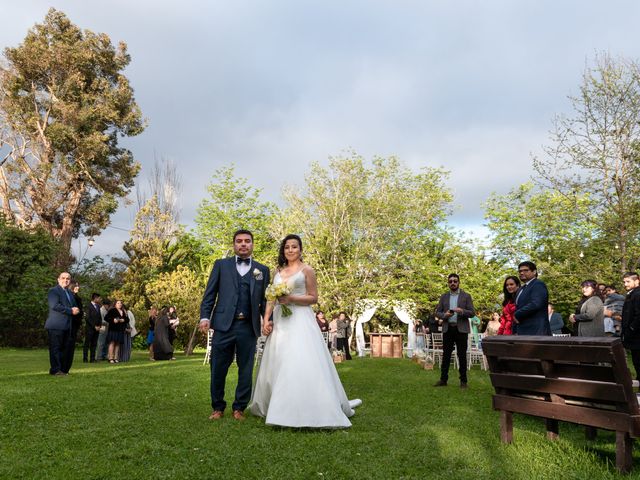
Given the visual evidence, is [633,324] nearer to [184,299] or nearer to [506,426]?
[506,426]

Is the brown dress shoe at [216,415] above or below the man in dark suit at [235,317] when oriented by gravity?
below

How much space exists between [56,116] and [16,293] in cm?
1366

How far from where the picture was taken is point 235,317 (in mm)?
6988

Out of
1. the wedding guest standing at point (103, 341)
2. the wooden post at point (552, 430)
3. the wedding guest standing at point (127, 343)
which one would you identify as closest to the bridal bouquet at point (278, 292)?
the wooden post at point (552, 430)

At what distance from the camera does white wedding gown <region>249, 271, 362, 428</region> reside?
6.30 metres

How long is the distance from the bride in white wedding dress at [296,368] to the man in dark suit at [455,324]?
467cm

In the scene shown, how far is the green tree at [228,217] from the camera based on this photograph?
43250 mm

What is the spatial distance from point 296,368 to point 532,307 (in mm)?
3715

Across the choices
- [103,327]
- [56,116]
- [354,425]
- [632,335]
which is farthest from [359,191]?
[354,425]

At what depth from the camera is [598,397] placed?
180 inches

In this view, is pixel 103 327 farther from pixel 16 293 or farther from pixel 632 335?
pixel 632 335

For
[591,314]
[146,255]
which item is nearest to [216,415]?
[591,314]

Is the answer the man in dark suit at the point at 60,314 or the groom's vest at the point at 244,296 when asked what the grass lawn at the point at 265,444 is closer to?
the groom's vest at the point at 244,296

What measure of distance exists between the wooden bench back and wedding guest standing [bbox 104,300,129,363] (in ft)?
52.5
